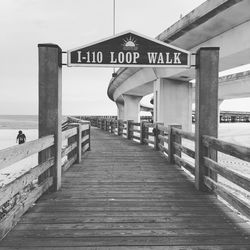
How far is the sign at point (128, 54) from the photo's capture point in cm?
579

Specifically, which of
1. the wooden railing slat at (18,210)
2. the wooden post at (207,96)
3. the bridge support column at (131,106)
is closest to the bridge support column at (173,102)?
the wooden post at (207,96)

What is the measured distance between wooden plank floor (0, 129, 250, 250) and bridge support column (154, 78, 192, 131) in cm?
1198

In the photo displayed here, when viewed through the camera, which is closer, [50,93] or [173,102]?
[50,93]

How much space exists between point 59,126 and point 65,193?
45.5 inches

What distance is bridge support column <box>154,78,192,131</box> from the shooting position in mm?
18578

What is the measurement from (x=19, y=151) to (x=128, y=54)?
109 inches

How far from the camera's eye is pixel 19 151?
3.90 metres

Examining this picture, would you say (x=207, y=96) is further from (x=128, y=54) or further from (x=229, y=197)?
(x=229, y=197)

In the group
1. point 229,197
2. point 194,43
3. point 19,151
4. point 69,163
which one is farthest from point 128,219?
point 194,43

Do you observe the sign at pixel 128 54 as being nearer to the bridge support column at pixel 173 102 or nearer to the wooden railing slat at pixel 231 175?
the wooden railing slat at pixel 231 175

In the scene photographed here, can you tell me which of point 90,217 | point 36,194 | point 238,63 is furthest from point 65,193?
point 238,63

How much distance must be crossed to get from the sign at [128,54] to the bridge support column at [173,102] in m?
12.6

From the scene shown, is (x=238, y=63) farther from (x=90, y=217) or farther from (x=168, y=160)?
(x=90, y=217)

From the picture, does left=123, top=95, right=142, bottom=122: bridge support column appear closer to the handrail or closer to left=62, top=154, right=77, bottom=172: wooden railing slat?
left=62, top=154, right=77, bottom=172: wooden railing slat
